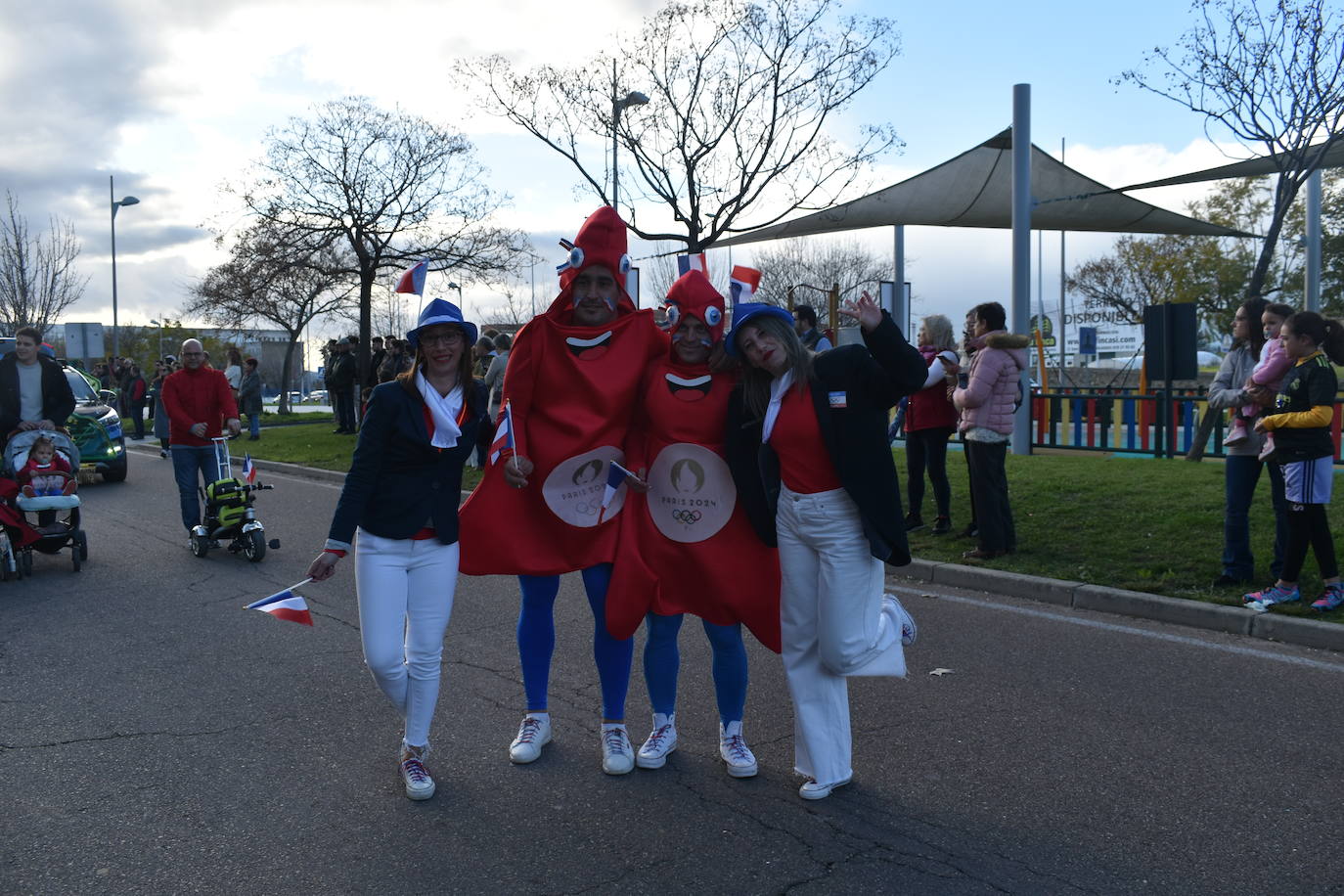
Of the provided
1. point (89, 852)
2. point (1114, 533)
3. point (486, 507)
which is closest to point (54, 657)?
point (89, 852)

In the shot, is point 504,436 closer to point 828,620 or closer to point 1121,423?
point 828,620

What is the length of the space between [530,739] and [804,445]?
166cm

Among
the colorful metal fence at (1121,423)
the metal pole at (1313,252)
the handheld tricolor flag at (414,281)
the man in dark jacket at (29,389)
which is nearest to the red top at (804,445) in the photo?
the handheld tricolor flag at (414,281)

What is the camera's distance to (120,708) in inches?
207

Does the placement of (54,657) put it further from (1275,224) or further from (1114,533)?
(1275,224)

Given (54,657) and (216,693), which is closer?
(216,693)

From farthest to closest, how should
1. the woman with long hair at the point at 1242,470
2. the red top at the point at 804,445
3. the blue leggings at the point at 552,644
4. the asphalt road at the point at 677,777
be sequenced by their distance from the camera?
the woman with long hair at the point at 1242,470 < the blue leggings at the point at 552,644 < the red top at the point at 804,445 < the asphalt road at the point at 677,777

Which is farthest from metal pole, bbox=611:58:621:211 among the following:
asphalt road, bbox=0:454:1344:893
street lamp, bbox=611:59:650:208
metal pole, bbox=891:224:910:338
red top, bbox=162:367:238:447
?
asphalt road, bbox=0:454:1344:893

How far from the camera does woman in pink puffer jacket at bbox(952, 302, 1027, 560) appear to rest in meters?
8.48

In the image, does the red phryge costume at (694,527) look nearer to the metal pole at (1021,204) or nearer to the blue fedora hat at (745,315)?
the blue fedora hat at (745,315)

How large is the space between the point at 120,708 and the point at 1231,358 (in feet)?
22.9

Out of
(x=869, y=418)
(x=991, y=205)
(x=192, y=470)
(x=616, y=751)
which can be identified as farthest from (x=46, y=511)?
(x=991, y=205)

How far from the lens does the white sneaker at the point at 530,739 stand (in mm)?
4461

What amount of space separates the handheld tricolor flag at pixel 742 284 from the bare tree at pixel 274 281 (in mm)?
20784
